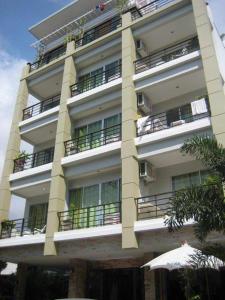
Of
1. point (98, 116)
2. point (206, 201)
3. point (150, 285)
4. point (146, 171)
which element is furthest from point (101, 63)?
point (206, 201)

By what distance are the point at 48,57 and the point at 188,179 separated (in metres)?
12.2

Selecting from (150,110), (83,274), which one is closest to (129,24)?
(150,110)

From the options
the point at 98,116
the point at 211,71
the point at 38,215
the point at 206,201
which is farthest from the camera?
the point at 38,215

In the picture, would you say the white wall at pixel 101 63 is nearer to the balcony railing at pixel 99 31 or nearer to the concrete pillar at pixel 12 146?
the balcony railing at pixel 99 31

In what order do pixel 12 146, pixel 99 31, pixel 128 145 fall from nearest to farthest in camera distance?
pixel 128 145
pixel 12 146
pixel 99 31

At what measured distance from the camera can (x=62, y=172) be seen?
15.5 m

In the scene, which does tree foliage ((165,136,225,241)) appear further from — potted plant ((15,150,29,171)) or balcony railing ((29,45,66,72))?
balcony railing ((29,45,66,72))

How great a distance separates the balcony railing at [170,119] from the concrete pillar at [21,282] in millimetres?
9004

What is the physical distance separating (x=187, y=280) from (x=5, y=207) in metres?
10.2

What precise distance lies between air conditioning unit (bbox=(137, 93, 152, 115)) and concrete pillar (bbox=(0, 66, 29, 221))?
7238 mm

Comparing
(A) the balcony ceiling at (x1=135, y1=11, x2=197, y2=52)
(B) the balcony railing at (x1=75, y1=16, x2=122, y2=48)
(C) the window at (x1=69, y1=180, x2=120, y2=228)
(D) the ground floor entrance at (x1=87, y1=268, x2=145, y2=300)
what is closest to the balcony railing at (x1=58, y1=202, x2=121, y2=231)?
(C) the window at (x1=69, y1=180, x2=120, y2=228)

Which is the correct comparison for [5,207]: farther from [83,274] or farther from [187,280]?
[187,280]

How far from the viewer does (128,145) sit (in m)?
13.7

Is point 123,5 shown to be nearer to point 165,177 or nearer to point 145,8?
point 145,8
